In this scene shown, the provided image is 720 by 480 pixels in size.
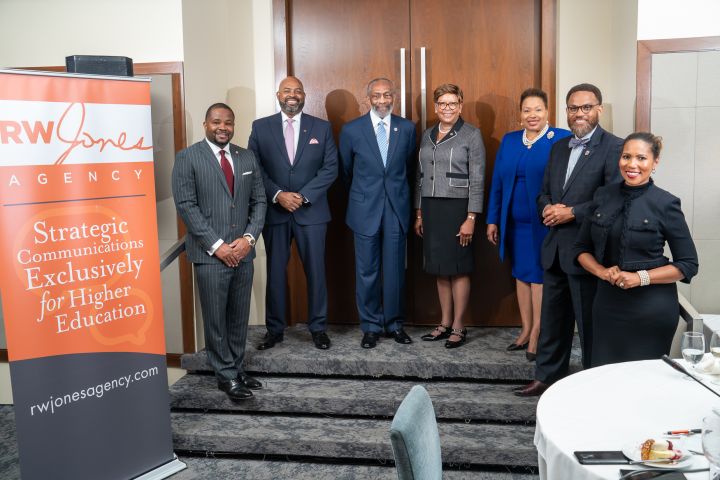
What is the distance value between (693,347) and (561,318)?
55.9 inches

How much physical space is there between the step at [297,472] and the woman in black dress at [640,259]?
834 mm

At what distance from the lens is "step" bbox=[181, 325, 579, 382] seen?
12.8 feet

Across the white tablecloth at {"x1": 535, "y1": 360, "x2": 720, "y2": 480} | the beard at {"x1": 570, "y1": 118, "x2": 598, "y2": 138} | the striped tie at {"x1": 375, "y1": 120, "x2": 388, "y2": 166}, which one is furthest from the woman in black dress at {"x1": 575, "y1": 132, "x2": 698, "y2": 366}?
the striped tie at {"x1": 375, "y1": 120, "x2": 388, "y2": 166}

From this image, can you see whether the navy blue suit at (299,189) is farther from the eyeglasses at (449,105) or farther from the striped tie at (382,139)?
the eyeglasses at (449,105)

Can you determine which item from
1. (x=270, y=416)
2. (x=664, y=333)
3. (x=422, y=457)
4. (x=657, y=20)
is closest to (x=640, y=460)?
(x=422, y=457)

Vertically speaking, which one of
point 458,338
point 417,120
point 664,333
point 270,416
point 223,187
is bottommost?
point 270,416

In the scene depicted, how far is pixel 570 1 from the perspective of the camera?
14.7 feet

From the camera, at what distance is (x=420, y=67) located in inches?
184

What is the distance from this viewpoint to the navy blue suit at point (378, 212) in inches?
165

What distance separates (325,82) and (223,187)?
1462mm

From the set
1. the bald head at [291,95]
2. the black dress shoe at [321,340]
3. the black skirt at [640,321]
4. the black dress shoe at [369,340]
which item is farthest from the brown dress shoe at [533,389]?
the bald head at [291,95]

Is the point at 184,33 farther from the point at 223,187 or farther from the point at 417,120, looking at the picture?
the point at 417,120

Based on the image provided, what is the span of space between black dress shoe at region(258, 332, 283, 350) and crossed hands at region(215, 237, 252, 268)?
74cm

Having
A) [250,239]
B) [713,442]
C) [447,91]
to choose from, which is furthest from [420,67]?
[713,442]
